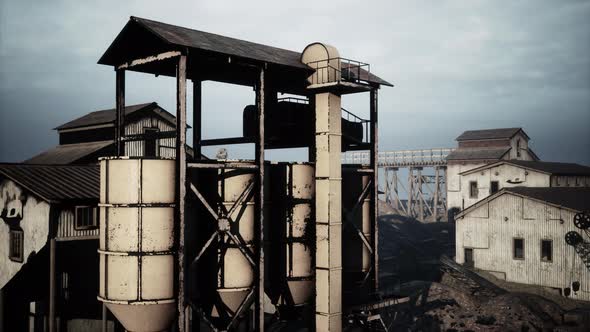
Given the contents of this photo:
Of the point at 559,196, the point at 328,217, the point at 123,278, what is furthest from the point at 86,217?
the point at 559,196

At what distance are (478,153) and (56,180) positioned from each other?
43401mm

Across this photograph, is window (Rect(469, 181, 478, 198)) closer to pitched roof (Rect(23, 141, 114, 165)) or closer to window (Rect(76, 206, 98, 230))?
pitched roof (Rect(23, 141, 114, 165))

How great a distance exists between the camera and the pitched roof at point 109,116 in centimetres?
3303

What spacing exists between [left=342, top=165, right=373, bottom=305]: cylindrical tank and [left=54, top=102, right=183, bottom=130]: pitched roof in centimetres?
1909

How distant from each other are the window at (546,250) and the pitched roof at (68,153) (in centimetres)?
2921

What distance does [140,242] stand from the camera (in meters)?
13.2

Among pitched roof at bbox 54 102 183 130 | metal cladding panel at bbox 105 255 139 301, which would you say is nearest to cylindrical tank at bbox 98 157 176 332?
metal cladding panel at bbox 105 255 139 301

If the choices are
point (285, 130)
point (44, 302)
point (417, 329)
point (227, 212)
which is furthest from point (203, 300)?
point (417, 329)

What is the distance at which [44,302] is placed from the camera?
70.2 ft

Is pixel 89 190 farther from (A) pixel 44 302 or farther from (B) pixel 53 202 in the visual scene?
(A) pixel 44 302

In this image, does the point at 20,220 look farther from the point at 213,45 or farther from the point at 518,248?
the point at 518,248

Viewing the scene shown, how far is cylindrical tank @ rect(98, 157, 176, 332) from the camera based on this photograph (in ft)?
43.4

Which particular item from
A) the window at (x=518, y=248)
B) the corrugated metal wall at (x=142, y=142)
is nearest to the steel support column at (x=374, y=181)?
the corrugated metal wall at (x=142, y=142)

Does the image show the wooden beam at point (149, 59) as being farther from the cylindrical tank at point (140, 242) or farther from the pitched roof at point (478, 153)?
the pitched roof at point (478, 153)
